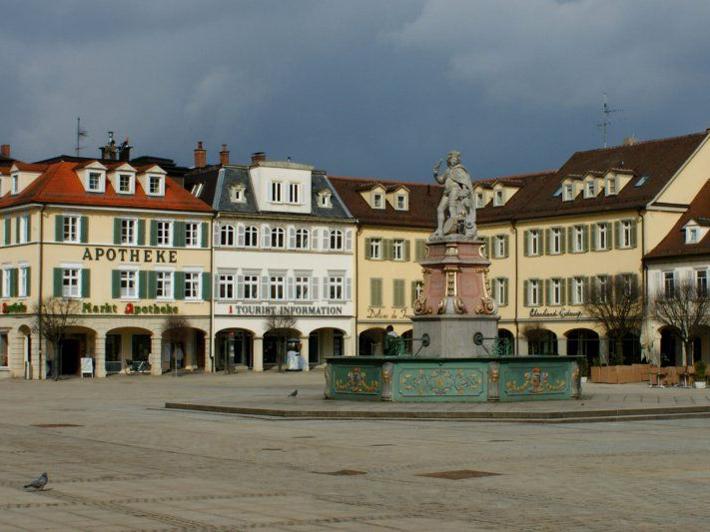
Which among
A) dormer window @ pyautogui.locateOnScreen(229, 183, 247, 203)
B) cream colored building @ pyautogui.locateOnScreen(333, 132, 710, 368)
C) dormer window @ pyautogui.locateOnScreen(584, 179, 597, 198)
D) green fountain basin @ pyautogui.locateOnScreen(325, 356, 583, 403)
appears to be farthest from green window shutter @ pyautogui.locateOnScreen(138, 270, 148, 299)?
green fountain basin @ pyautogui.locateOnScreen(325, 356, 583, 403)

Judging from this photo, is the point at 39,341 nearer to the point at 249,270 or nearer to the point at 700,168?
the point at 249,270

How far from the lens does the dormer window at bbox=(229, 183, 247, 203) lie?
274 feet

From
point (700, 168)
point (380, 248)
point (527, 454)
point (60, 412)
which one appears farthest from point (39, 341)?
point (527, 454)

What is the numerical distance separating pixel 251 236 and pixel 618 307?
2186 cm

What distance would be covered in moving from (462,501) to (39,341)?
2413 inches

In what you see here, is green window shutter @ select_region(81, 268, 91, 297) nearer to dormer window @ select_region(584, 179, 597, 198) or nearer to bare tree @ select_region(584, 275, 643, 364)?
bare tree @ select_region(584, 275, 643, 364)

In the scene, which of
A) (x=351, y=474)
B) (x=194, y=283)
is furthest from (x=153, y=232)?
(x=351, y=474)

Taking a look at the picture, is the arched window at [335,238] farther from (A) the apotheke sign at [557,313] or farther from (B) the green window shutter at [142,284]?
(B) the green window shutter at [142,284]

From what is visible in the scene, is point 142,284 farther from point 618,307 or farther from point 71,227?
point 618,307

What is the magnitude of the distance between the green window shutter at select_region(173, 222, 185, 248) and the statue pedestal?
1715 inches

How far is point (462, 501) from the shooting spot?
1669 centimetres

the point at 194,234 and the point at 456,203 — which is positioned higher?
the point at 194,234

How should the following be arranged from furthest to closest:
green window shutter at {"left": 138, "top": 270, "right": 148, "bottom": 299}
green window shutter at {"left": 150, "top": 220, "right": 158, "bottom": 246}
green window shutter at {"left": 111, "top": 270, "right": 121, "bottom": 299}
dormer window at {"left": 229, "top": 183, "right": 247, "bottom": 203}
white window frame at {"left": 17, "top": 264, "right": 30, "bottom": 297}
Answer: dormer window at {"left": 229, "top": 183, "right": 247, "bottom": 203} < green window shutter at {"left": 150, "top": 220, "right": 158, "bottom": 246} < green window shutter at {"left": 138, "top": 270, "right": 148, "bottom": 299} < green window shutter at {"left": 111, "top": 270, "right": 121, "bottom": 299} < white window frame at {"left": 17, "top": 264, "right": 30, "bottom": 297}

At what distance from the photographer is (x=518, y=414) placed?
103ft
